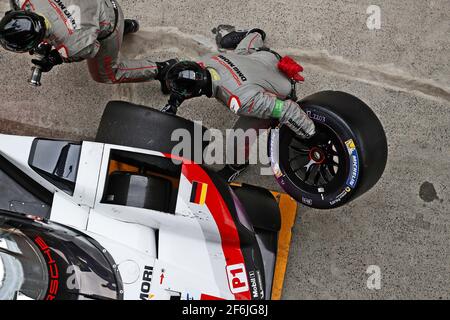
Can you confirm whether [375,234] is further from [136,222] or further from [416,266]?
[136,222]

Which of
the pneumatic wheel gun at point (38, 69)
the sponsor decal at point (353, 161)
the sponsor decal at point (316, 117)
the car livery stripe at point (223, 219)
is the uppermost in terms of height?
the pneumatic wheel gun at point (38, 69)

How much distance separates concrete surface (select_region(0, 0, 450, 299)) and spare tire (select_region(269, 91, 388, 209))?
596mm

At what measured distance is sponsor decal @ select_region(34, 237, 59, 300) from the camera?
2.62 m

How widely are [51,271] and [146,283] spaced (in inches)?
24.2

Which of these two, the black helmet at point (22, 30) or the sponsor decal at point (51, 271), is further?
the black helmet at point (22, 30)

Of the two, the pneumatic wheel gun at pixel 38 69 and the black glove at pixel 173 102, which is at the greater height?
the pneumatic wheel gun at pixel 38 69

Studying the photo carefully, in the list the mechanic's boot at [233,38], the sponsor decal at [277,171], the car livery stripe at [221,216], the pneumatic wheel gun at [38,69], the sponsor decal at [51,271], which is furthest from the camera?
the mechanic's boot at [233,38]

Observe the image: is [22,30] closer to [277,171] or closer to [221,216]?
[221,216]

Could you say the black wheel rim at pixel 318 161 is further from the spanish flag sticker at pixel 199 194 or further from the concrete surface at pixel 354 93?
the spanish flag sticker at pixel 199 194

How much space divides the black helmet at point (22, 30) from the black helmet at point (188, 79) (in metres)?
0.82

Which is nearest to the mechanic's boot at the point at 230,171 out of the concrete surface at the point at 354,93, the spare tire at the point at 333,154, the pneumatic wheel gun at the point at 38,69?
the concrete surface at the point at 354,93

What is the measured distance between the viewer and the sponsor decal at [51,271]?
103 inches

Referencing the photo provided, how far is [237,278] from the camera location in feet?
11.1
